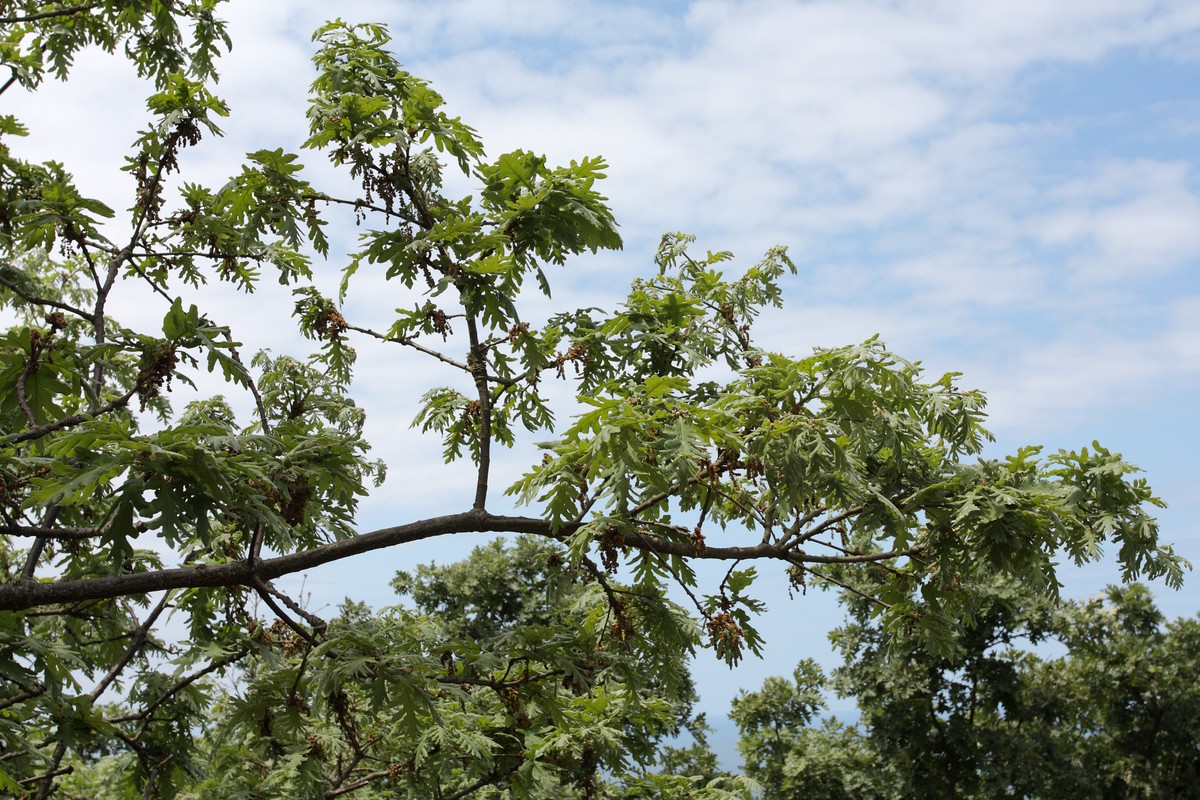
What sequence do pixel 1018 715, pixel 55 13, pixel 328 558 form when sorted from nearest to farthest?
pixel 328 558 < pixel 55 13 < pixel 1018 715

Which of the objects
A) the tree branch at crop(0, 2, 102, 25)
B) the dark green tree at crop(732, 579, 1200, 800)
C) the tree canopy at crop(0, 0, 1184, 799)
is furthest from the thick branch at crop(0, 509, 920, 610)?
the dark green tree at crop(732, 579, 1200, 800)

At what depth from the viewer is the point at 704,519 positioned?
16.2 ft

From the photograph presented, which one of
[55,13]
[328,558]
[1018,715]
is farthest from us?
[1018,715]

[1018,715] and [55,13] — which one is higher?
[55,13]

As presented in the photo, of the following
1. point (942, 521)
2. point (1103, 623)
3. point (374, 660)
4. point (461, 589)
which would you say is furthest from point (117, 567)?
point (1103, 623)

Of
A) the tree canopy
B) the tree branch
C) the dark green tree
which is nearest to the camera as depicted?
the tree canopy

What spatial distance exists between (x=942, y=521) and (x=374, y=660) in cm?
297

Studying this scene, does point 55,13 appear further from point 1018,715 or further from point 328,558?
point 1018,715

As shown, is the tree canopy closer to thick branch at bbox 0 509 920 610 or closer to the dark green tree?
thick branch at bbox 0 509 920 610

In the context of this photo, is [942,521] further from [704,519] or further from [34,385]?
[34,385]

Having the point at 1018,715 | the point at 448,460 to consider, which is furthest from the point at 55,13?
the point at 1018,715

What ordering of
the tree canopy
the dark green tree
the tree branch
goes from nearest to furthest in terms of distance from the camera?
the tree canopy < the tree branch < the dark green tree

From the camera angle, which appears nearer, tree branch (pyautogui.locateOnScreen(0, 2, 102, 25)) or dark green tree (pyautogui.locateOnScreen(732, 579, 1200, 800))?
tree branch (pyautogui.locateOnScreen(0, 2, 102, 25))

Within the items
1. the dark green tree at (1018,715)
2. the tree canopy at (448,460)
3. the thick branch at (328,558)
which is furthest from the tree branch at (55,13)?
the dark green tree at (1018,715)
